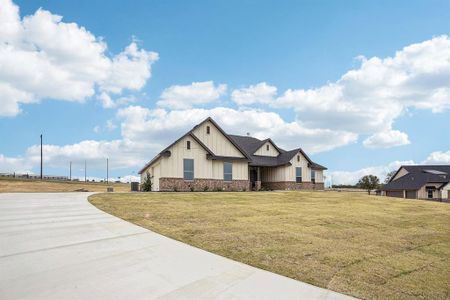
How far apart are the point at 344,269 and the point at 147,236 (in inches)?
201

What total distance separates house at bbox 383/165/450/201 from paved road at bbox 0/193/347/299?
5117cm

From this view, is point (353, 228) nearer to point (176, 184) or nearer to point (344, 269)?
point (344, 269)

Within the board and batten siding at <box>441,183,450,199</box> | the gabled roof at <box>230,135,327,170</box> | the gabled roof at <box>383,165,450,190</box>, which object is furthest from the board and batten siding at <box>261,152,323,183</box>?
the board and batten siding at <box>441,183,450,199</box>

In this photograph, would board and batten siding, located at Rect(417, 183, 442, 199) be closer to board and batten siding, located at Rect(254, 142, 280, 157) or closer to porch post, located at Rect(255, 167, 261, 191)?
board and batten siding, located at Rect(254, 142, 280, 157)

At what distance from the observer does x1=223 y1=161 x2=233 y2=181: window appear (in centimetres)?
3197

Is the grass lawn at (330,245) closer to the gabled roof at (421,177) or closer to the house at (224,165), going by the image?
the house at (224,165)

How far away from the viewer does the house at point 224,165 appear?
93.9ft

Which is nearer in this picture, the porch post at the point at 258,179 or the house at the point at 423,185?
the porch post at the point at 258,179

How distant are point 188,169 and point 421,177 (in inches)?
1597

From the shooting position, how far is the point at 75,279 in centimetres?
572

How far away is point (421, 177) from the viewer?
51.7 meters

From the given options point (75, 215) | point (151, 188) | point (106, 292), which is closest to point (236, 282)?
point (106, 292)

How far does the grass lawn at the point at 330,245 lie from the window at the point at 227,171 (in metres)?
17.3

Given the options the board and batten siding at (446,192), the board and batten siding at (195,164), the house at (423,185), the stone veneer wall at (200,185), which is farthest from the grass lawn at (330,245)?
the board and batten siding at (446,192)
